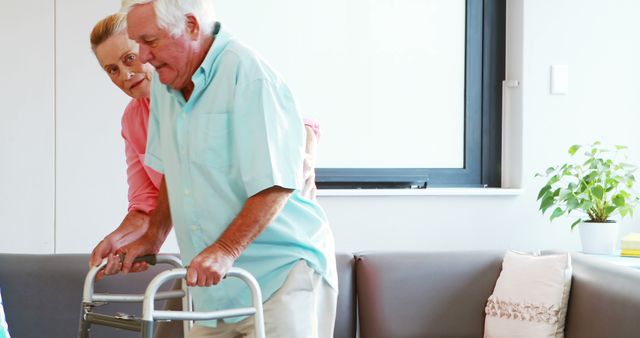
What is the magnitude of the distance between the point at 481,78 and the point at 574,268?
1.13 meters

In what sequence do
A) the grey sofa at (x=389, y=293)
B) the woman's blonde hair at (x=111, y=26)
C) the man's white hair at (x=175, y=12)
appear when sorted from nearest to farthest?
the man's white hair at (x=175, y=12)
the woman's blonde hair at (x=111, y=26)
the grey sofa at (x=389, y=293)

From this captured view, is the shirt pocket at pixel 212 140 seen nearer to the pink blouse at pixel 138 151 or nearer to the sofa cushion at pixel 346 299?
the pink blouse at pixel 138 151

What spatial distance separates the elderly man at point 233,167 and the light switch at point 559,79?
2332 mm

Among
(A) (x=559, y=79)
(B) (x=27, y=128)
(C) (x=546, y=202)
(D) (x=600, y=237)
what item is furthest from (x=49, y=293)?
(A) (x=559, y=79)

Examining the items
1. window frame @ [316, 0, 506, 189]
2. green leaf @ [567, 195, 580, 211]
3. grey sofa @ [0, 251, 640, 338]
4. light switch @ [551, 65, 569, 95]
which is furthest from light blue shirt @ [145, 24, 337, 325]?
light switch @ [551, 65, 569, 95]

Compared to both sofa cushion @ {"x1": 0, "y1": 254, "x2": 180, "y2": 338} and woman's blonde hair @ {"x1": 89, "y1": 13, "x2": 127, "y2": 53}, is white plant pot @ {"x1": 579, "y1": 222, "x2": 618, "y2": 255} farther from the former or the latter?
woman's blonde hair @ {"x1": 89, "y1": 13, "x2": 127, "y2": 53}

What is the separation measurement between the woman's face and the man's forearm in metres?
0.72

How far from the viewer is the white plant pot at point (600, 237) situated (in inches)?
151

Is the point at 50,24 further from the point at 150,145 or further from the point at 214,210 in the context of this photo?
the point at 214,210

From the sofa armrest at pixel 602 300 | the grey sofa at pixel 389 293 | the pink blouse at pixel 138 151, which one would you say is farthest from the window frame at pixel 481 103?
the pink blouse at pixel 138 151

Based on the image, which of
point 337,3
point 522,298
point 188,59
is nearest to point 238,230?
point 188,59

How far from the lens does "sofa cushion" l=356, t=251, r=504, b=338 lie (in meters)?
3.55

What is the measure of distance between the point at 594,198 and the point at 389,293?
95 cm

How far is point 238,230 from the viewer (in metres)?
1.81
